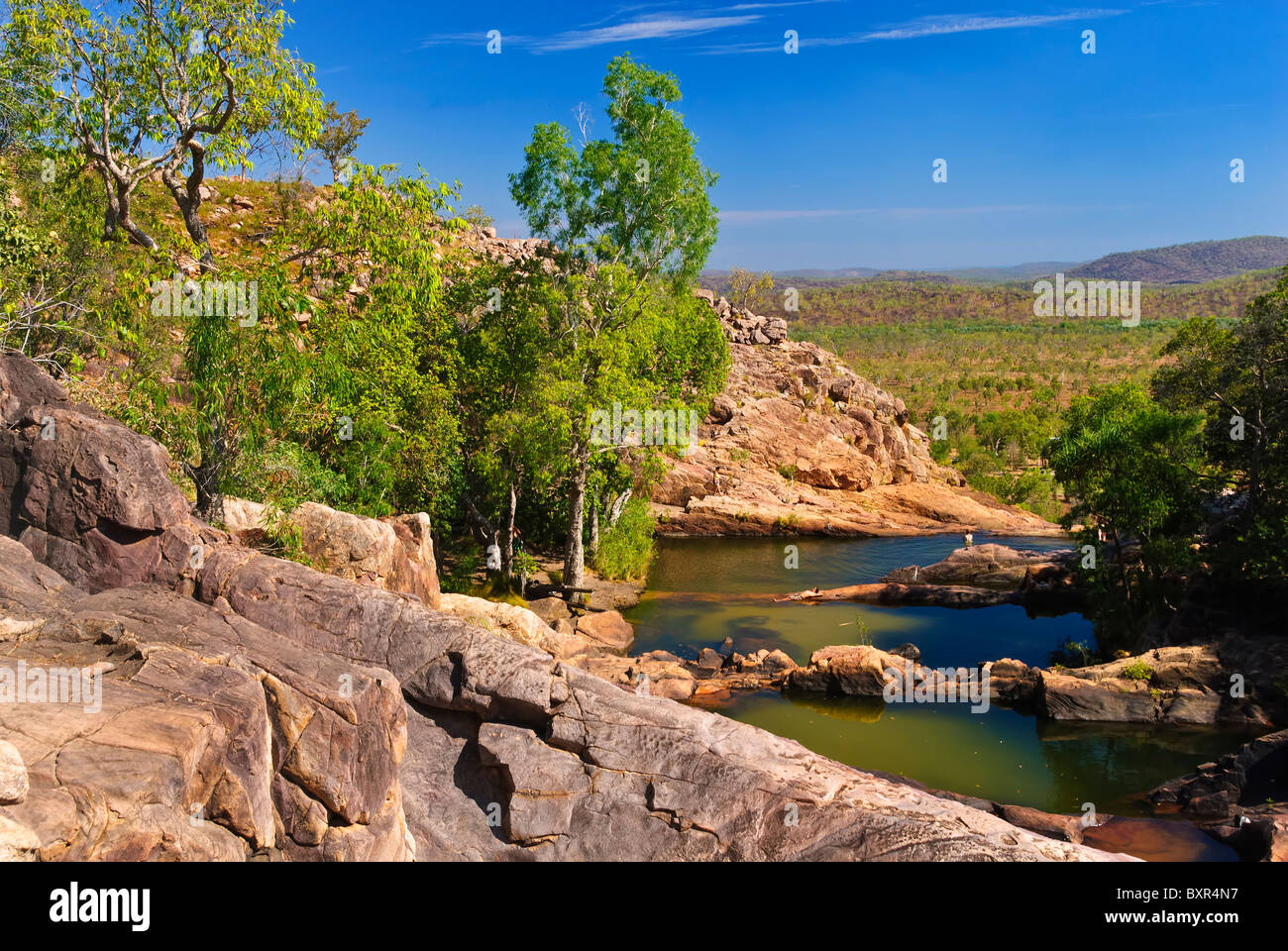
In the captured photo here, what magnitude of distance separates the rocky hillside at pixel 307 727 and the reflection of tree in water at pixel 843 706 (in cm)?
861

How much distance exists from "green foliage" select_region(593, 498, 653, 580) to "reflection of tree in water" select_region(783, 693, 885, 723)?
11.0 m

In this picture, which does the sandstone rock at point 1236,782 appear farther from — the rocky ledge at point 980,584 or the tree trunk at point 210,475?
the tree trunk at point 210,475

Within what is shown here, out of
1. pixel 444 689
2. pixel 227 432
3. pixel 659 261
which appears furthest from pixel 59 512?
pixel 659 261

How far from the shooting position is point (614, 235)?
27562 mm

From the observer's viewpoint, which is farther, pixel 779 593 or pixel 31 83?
pixel 779 593

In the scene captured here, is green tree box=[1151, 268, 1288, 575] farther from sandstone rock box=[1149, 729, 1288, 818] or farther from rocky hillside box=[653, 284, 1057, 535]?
rocky hillside box=[653, 284, 1057, 535]

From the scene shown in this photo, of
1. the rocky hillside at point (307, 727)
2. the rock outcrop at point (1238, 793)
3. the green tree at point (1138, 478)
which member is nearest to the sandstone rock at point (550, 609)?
the rocky hillside at point (307, 727)

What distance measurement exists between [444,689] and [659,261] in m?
19.2

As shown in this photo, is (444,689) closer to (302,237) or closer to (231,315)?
(231,315)

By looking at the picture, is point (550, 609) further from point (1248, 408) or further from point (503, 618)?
point (1248, 408)

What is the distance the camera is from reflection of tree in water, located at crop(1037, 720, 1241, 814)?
17.5 m

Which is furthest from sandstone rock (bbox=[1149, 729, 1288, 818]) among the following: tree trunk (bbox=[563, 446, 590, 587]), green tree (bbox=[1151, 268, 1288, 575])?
tree trunk (bbox=[563, 446, 590, 587])

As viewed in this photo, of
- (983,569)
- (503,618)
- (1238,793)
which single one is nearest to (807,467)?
(983,569)
